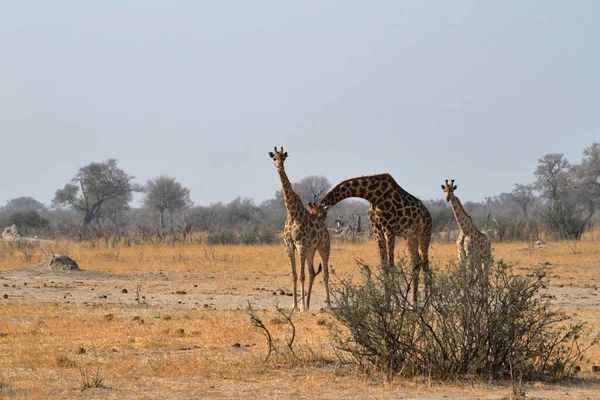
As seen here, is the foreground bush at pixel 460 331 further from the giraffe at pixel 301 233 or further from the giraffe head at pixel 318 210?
the giraffe head at pixel 318 210

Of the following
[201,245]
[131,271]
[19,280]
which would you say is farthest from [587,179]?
[19,280]

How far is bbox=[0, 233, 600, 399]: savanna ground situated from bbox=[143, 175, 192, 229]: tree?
155ft

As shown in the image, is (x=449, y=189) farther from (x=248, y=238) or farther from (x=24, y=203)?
(x=24, y=203)

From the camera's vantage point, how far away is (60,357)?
8.92 meters

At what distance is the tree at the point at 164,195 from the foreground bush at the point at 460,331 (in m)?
61.3

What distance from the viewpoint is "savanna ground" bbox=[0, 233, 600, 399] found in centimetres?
770

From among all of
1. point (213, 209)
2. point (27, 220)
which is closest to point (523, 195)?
point (213, 209)

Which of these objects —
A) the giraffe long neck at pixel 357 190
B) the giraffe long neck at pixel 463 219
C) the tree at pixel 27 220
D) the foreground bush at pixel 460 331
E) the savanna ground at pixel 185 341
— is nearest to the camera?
the savanna ground at pixel 185 341

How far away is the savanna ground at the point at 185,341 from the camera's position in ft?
25.3

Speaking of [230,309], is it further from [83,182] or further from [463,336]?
[83,182]

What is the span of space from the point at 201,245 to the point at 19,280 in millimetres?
11886

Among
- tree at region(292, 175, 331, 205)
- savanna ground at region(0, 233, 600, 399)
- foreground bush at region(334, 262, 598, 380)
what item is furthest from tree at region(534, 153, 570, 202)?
foreground bush at region(334, 262, 598, 380)

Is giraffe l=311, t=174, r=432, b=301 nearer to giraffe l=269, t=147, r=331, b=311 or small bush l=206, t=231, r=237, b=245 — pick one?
giraffe l=269, t=147, r=331, b=311

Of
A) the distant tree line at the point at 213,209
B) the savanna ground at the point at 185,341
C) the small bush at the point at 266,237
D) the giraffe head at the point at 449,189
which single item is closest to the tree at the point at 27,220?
the distant tree line at the point at 213,209
